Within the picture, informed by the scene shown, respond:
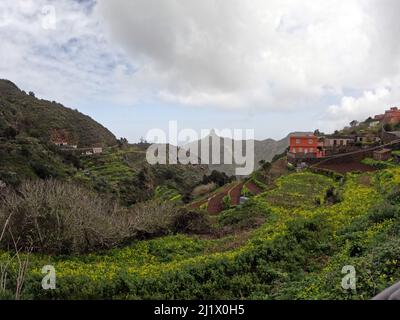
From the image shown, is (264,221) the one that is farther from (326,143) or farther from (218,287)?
(326,143)

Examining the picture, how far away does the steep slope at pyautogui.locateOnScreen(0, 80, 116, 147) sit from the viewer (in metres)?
50.6

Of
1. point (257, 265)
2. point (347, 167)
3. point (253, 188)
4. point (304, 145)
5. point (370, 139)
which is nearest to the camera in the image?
point (257, 265)

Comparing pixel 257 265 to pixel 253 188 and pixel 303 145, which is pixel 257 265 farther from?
pixel 303 145

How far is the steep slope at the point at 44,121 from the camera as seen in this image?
5056 centimetres

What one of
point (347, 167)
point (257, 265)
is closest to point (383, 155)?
point (347, 167)

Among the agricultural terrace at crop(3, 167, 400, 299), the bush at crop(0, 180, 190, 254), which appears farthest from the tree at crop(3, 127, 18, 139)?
the agricultural terrace at crop(3, 167, 400, 299)

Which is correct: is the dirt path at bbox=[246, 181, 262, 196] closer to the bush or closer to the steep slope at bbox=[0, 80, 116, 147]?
the bush

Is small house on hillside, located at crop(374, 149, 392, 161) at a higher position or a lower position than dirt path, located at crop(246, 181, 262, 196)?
higher

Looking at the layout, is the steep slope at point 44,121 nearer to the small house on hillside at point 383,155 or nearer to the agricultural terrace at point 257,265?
the agricultural terrace at point 257,265

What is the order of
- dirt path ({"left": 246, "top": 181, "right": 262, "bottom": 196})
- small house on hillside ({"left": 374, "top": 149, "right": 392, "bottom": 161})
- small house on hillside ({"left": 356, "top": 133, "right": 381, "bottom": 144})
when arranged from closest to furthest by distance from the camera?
dirt path ({"left": 246, "top": 181, "right": 262, "bottom": 196})
small house on hillside ({"left": 374, "top": 149, "right": 392, "bottom": 161})
small house on hillside ({"left": 356, "top": 133, "right": 381, "bottom": 144})

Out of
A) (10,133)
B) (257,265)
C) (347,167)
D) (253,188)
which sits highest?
(10,133)

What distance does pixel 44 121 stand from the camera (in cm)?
5719
